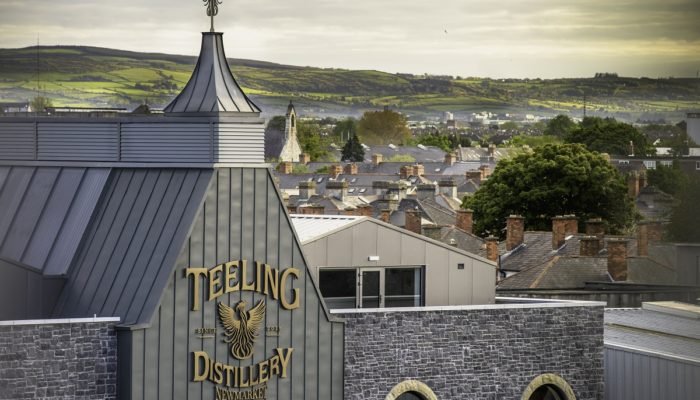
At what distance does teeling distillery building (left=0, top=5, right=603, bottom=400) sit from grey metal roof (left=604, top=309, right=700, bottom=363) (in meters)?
3.12

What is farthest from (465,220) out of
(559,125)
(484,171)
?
(559,125)

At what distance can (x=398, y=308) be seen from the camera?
103 feet

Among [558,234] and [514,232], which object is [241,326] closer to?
[558,234]

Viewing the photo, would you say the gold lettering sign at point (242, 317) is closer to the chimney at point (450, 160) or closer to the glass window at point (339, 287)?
the glass window at point (339, 287)

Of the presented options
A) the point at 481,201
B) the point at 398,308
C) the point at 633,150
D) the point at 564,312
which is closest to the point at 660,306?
the point at 564,312

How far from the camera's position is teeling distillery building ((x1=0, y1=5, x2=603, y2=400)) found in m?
28.0

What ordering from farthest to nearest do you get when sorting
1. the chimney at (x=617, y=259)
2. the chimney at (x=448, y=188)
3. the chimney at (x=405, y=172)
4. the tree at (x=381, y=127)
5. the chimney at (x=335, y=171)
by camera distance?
the tree at (x=381, y=127)
the chimney at (x=405, y=172)
the chimney at (x=335, y=171)
the chimney at (x=448, y=188)
the chimney at (x=617, y=259)

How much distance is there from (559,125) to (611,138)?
37726 mm

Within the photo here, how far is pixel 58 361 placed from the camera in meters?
27.6

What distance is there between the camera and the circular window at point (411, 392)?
31.3 metres

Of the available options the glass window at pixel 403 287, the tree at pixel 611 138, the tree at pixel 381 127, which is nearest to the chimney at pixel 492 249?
the glass window at pixel 403 287

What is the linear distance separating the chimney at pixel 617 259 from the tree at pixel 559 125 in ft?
325

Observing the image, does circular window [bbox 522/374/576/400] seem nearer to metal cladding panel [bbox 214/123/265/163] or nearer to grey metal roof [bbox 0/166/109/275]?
metal cladding panel [bbox 214/123/265/163]

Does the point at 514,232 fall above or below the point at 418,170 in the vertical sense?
below
